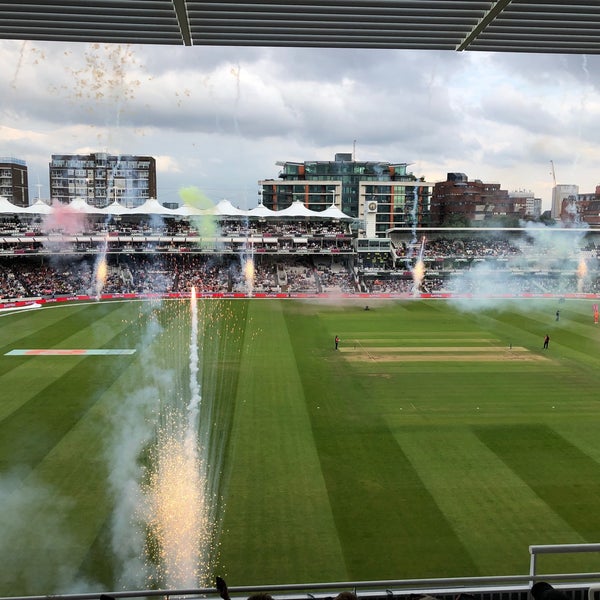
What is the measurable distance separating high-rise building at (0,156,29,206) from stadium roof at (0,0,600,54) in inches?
3867

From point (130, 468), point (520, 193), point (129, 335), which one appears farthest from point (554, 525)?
point (520, 193)

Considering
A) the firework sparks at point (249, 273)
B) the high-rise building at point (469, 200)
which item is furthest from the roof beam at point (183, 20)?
the high-rise building at point (469, 200)

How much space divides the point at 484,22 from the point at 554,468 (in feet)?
42.8

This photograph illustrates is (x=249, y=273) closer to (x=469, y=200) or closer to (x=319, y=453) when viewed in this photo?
(x=319, y=453)

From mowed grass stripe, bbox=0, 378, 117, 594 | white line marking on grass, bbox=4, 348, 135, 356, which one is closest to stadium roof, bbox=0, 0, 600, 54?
mowed grass stripe, bbox=0, 378, 117, 594

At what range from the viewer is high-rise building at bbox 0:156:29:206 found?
309 ft

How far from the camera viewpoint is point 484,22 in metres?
5.90

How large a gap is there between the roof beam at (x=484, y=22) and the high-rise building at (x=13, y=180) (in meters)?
99.8

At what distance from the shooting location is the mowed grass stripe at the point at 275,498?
10906mm

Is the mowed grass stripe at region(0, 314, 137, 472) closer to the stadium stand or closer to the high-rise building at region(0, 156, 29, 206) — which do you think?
the stadium stand

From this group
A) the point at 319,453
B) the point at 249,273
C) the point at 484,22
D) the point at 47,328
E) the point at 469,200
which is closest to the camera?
the point at 484,22

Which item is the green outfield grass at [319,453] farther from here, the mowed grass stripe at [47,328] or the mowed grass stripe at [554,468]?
the mowed grass stripe at [47,328]

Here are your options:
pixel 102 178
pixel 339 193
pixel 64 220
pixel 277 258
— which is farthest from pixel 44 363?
pixel 102 178

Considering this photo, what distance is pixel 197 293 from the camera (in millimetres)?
55094
